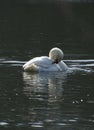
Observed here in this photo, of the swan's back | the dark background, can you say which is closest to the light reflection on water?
the swan's back

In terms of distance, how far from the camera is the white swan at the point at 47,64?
23.8 m

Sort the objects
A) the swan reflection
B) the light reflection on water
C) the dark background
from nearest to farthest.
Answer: the light reflection on water < the swan reflection < the dark background

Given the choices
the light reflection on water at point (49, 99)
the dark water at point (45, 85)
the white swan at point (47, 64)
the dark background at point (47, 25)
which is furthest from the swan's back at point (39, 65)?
the dark background at point (47, 25)

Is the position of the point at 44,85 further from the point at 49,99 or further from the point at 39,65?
the point at 39,65

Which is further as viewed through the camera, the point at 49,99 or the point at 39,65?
the point at 39,65

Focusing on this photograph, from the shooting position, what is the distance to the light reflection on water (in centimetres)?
1544

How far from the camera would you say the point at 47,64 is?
24016mm

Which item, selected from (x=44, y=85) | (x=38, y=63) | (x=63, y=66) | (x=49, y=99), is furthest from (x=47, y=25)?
(x=49, y=99)

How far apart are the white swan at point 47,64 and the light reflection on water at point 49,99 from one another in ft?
0.91

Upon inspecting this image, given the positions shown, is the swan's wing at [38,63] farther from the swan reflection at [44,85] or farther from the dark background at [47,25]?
the dark background at [47,25]

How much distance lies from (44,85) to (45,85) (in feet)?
0.10

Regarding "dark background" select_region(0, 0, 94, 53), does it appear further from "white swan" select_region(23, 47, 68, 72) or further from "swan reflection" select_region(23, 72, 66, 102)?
"swan reflection" select_region(23, 72, 66, 102)

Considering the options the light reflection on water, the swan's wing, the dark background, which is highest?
the dark background

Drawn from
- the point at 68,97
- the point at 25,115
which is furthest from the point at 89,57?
the point at 25,115
